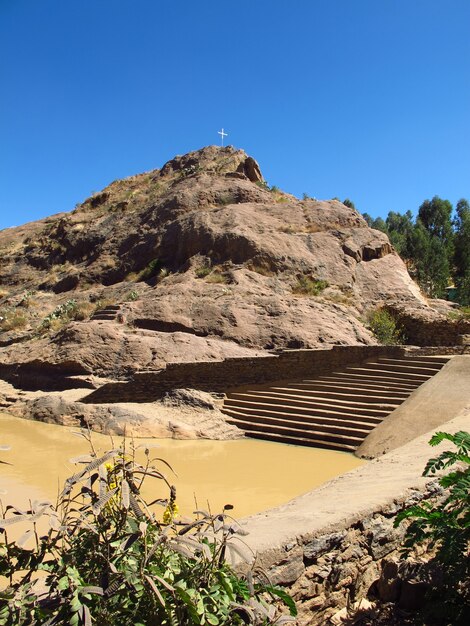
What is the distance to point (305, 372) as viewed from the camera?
39.4ft

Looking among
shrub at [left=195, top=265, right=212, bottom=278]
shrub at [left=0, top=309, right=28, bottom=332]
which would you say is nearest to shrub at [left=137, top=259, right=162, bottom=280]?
shrub at [left=195, top=265, right=212, bottom=278]

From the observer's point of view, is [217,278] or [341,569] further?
[217,278]

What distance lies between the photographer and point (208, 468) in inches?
331

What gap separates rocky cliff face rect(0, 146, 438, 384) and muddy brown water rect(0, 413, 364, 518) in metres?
4.24

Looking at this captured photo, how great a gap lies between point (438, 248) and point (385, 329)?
73.2 feet

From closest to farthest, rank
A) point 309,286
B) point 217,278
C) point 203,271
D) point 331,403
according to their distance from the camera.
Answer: point 331,403, point 309,286, point 217,278, point 203,271

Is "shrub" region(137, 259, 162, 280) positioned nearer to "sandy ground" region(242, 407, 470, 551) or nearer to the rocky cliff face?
the rocky cliff face

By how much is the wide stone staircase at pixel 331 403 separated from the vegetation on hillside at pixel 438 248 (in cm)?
1784

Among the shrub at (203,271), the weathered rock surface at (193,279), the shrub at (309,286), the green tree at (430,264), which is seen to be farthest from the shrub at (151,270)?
the green tree at (430,264)

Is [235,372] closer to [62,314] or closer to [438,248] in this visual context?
[62,314]

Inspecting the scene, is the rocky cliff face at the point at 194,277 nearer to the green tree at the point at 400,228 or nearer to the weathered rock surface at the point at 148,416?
the weathered rock surface at the point at 148,416

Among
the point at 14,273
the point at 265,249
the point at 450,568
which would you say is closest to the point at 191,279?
the point at 265,249

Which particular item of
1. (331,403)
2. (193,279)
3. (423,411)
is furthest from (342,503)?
(193,279)

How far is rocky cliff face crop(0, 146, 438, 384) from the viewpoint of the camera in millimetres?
15086
